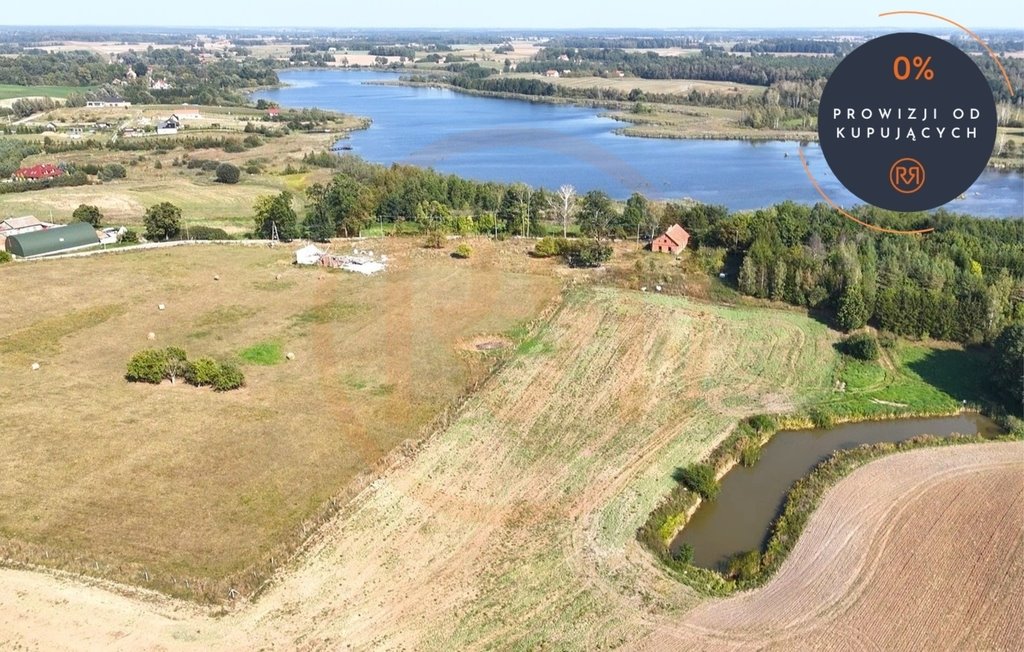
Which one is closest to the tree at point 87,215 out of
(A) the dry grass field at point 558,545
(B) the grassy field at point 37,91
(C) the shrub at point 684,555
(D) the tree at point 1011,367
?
(A) the dry grass field at point 558,545

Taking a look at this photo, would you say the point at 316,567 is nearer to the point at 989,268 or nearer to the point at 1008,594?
the point at 1008,594

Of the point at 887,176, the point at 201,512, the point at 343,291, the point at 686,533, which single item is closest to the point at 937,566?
the point at 686,533

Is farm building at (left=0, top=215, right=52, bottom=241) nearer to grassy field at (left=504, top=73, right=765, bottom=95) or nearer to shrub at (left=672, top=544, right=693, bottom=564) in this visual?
shrub at (left=672, top=544, right=693, bottom=564)

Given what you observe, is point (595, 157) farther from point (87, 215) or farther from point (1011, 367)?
point (1011, 367)

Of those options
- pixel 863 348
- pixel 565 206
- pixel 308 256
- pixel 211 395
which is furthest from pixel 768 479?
pixel 565 206

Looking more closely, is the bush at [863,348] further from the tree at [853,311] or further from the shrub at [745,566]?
the shrub at [745,566]

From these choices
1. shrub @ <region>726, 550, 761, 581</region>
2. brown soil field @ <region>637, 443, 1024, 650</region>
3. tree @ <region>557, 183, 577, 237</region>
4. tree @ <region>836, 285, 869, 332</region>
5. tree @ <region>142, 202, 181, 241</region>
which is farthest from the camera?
tree @ <region>557, 183, 577, 237</region>

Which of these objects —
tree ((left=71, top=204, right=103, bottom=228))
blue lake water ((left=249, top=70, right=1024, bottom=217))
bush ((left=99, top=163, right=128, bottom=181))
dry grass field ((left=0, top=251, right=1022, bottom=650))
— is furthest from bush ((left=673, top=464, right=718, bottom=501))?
bush ((left=99, top=163, right=128, bottom=181))
